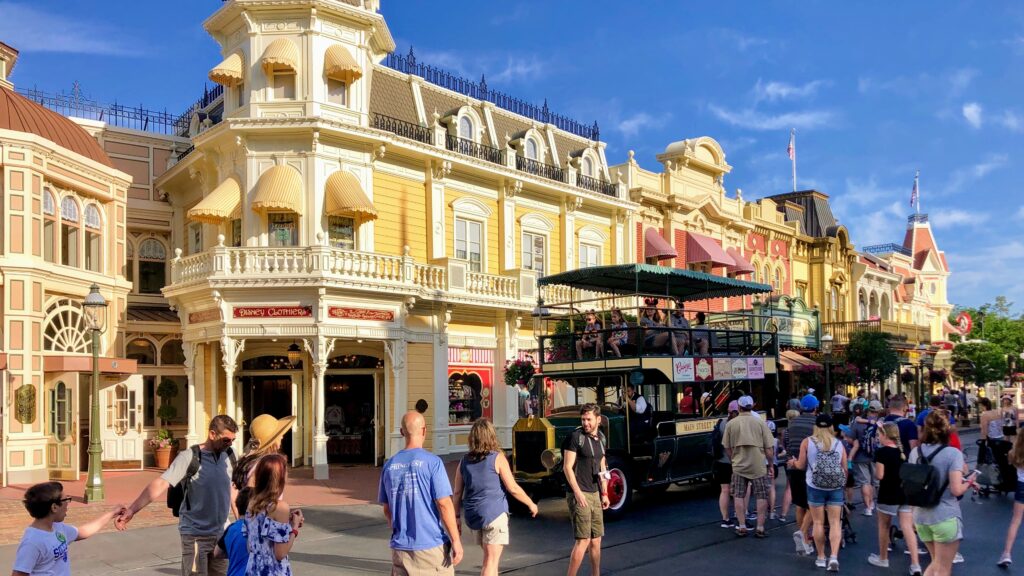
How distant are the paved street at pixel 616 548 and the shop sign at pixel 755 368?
10.4 feet

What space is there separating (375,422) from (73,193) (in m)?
8.94

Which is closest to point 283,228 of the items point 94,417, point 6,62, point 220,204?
point 220,204

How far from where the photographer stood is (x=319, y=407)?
63.7 feet

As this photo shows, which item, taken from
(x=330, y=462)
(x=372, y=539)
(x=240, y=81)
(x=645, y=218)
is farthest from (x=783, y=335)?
(x=372, y=539)

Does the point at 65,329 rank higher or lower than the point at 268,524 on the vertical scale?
higher

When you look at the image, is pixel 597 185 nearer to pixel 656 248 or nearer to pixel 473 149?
pixel 656 248

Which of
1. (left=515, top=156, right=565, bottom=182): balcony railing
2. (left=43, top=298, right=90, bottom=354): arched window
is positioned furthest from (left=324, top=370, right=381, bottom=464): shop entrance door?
(left=515, top=156, right=565, bottom=182): balcony railing

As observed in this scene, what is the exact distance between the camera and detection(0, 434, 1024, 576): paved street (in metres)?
10.2

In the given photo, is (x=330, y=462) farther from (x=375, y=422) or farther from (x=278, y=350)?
(x=278, y=350)

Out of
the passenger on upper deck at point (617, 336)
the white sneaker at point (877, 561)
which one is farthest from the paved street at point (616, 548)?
the passenger on upper deck at point (617, 336)

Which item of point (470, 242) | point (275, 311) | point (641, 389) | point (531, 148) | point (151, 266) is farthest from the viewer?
point (531, 148)

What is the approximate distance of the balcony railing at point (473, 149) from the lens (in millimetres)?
24438

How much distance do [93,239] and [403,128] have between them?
26.5ft

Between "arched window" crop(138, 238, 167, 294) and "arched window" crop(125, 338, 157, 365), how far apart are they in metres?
1.77
